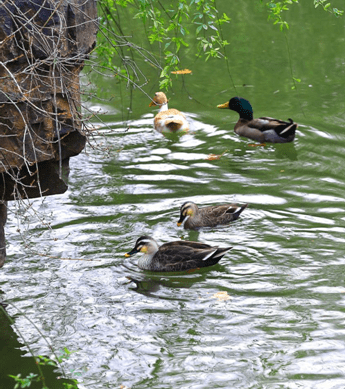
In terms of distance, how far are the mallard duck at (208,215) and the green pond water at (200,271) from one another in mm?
128

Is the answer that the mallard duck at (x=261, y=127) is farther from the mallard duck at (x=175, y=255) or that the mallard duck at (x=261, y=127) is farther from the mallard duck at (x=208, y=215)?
the mallard duck at (x=175, y=255)

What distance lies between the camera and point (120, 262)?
26.4 feet

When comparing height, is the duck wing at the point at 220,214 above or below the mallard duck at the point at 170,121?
below

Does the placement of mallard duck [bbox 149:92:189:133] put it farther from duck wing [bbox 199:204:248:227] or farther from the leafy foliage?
duck wing [bbox 199:204:248:227]

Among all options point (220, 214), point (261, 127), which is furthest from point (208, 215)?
point (261, 127)

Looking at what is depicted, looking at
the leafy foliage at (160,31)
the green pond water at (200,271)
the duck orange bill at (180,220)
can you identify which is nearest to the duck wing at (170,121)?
the green pond water at (200,271)

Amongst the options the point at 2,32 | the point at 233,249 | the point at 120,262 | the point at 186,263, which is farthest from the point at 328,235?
the point at 2,32

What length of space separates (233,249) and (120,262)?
135cm

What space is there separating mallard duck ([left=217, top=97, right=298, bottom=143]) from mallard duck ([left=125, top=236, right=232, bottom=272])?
14.0 feet

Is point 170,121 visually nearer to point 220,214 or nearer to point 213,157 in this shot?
point 213,157

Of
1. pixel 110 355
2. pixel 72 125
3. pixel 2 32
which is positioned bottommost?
pixel 110 355

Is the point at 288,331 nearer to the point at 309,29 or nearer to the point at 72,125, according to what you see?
the point at 72,125

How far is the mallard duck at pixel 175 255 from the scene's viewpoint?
7.81 meters

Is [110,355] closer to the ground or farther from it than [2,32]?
closer to the ground
